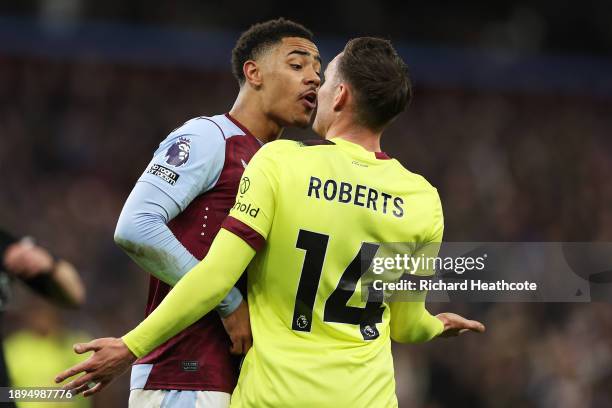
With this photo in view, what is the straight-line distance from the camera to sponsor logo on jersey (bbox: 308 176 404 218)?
10.9ft

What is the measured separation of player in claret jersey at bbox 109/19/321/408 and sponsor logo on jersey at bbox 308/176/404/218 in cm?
46

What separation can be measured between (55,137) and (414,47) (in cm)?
543

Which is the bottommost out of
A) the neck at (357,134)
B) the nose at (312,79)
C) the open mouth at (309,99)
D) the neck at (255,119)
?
the neck at (357,134)

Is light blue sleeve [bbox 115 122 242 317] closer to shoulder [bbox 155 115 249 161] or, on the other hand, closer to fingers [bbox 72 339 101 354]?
shoulder [bbox 155 115 249 161]

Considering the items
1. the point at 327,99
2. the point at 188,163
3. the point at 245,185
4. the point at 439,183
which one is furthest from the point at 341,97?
the point at 439,183

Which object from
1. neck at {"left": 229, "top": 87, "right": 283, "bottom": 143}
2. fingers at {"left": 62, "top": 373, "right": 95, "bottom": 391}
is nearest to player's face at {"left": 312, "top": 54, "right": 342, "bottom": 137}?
neck at {"left": 229, "top": 87, "right": 283, "bottom": 143}

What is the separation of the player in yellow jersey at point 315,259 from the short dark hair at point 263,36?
668 mm

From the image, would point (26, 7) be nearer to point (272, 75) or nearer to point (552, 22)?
point (552, 22)

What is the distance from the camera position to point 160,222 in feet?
11.7

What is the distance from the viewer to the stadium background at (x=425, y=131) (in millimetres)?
10180

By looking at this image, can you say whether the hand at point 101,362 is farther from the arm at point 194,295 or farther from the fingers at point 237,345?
the fingers at point 237,345

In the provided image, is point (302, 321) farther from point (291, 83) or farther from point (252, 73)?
point (252, 73)

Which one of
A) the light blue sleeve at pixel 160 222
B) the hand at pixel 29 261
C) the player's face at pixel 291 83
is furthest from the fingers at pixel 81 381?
the player's face at pixel 291 83

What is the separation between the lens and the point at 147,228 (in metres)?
3.54
